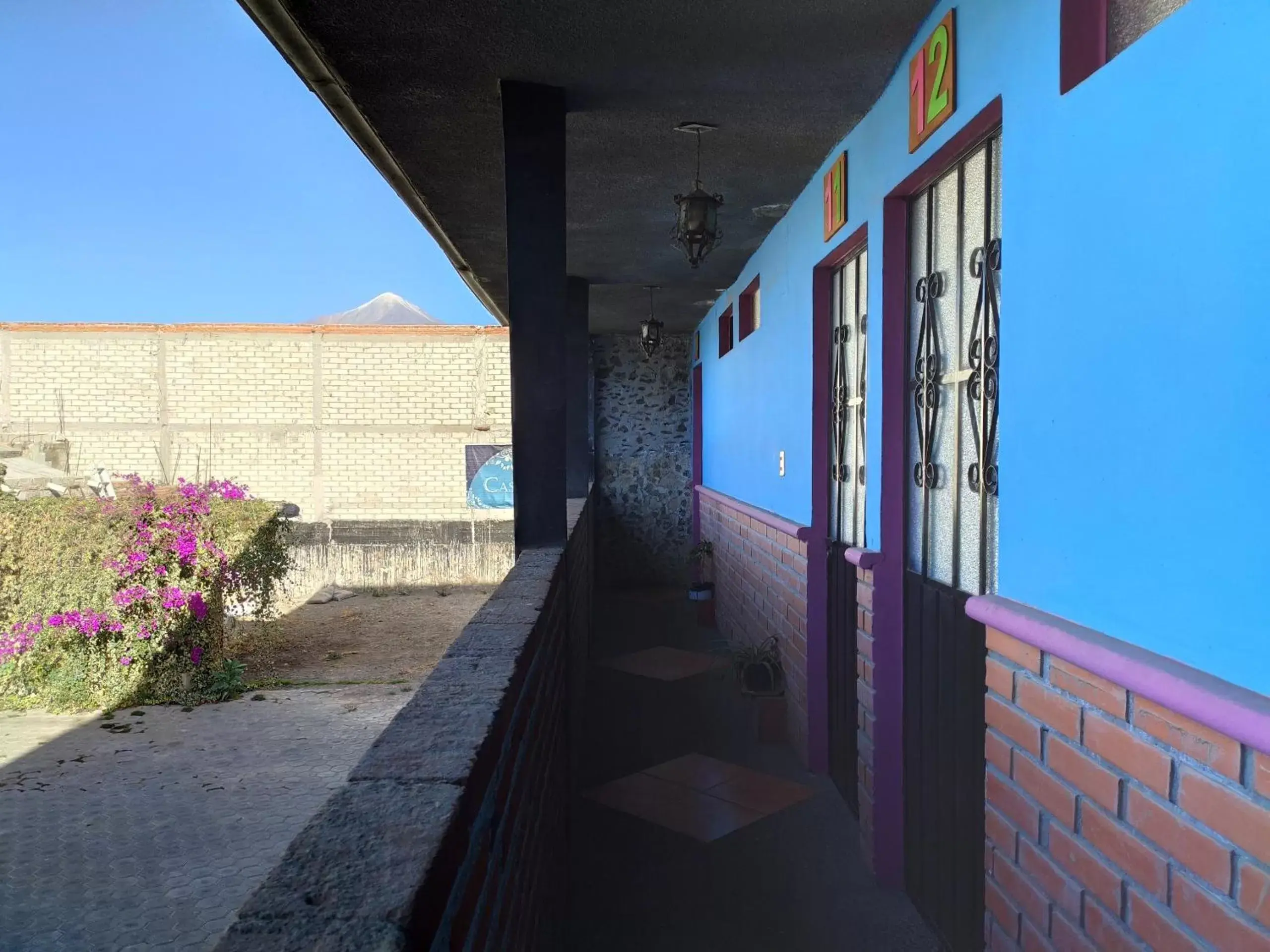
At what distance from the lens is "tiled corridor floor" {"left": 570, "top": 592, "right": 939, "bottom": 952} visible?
2928 mm

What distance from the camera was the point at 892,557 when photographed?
3287 mm

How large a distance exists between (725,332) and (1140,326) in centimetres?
655

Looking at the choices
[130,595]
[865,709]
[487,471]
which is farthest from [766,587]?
[487,471]

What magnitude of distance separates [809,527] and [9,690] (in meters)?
6.31

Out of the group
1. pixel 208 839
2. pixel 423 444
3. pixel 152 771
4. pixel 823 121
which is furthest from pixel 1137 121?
pixel 423 444

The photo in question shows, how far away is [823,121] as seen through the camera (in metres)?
3.66

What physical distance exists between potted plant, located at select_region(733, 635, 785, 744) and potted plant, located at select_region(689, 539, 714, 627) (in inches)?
105

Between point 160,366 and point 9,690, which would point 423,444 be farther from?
point 9,690

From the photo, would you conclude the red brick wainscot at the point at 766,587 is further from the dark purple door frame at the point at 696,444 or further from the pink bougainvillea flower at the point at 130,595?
the pink bougainvillea flower at the point at 130,595

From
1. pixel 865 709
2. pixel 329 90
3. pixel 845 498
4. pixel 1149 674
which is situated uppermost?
pixel 329 90

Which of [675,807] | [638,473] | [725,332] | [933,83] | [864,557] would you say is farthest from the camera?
[638,473]

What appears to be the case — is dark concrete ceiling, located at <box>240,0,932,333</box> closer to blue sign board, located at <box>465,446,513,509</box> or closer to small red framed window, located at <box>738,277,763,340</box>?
small red framed window, located at <box>738,277,763,340</box>

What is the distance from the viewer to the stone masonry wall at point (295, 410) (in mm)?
11422

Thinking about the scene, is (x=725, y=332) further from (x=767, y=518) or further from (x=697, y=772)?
(x=697, y=772)
